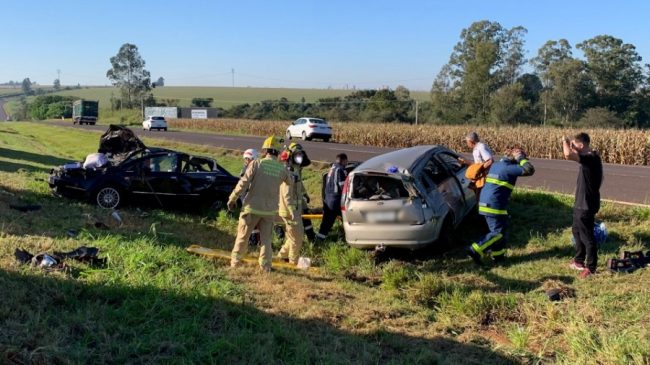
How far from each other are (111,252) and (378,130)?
96.7 feet

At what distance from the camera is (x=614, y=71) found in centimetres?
5216

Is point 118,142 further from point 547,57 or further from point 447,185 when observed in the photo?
point 547,57

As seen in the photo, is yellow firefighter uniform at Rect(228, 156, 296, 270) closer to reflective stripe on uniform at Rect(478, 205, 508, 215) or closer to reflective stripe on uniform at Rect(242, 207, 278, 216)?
reflective stripe on uniform at Rect(242, 207, 278, 216)

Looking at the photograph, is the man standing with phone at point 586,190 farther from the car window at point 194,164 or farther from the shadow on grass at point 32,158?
the shadow on grass at point 32,158

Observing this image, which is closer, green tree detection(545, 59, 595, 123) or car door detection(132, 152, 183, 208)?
car door detection(132, 152, 183, 208)

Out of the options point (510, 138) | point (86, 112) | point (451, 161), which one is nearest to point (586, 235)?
point (451, 161)

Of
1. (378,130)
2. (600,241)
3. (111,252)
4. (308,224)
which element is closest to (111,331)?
(111,252)

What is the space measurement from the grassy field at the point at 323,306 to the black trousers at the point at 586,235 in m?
0.22

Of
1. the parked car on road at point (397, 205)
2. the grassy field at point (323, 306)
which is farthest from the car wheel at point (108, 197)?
the parked car on road at point (397, 205)

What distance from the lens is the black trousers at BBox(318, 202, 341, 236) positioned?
9.62 m

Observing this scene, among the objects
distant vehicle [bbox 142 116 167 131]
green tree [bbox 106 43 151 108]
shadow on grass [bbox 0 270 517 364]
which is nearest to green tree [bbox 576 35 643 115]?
distant vehicle [bbox 142 116 167 131]

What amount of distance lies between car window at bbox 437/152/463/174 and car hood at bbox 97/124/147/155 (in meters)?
7.50

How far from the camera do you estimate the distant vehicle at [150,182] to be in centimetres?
1166

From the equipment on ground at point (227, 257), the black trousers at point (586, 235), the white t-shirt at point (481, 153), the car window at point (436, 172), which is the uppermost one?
the white t-shirt at point (481, 153)
